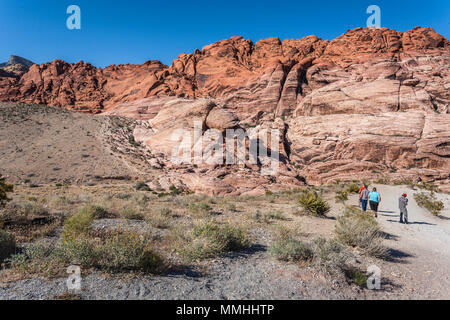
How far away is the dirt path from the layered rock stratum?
16.7 m

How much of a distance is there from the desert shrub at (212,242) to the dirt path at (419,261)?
305 centimetres

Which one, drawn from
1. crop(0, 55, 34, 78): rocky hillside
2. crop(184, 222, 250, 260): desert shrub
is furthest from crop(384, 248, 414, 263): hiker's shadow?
crop(0, 55, 34, 78): rocky hillside

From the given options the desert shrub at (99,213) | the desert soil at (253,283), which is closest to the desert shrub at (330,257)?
the desert soil at (253,283)

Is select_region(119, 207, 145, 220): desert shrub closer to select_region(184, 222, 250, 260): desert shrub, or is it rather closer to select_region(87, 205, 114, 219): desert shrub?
select_region(87, 205, 114, 219): desert shrub

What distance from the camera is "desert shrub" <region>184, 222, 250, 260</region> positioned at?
4973 millimetres

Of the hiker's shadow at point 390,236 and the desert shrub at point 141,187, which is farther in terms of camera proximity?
the desert shrub at point 141,187

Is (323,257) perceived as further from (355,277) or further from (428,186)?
(428,186)

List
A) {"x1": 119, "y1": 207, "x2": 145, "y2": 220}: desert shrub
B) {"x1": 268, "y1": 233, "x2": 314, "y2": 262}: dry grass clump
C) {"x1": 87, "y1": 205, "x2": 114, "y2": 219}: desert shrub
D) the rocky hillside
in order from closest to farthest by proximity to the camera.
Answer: {"x1": 268, "y1": 233, "x2": 314, "y2": 262}: dry grass clump → {"x1": 87, "y1": 205, "x2": 114, "y2": 219}: desert shrub → {"x1": 119, "y1": 207, "x2": 145, "y2": 220}: desert shrub → the rocky hillside

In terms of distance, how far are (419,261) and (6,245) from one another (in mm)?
9443

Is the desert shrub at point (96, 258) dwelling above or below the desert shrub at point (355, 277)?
above

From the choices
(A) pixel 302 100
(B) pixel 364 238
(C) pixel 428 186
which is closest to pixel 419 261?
(B) pixel 364 238

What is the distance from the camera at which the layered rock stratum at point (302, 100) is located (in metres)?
29.9

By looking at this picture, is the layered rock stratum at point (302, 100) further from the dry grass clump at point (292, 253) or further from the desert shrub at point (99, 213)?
the dry grass clump at point (292, 253)

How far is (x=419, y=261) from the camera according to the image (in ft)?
17.9
